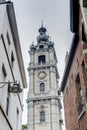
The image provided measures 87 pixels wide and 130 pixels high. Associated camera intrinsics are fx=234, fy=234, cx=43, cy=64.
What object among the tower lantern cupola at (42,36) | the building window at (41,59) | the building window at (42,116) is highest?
the tower lantern cupola at (42,36)

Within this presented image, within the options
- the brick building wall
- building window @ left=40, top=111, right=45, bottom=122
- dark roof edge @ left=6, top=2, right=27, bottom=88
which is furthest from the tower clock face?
the brick building wall

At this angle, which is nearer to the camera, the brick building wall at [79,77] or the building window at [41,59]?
the brick building wall at [79,77]

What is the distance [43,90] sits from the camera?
52.2 meters

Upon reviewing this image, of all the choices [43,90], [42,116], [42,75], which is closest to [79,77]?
[42,116]

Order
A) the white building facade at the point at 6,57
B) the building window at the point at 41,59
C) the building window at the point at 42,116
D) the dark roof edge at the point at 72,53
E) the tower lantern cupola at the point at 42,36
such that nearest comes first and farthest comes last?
the white building facade at the point at 6,57, the dark roof edge at the point at 72,53, the building window at the point at 42,116, the building window at the point at 41,59, the tower lantern cupola at the point at 42,36

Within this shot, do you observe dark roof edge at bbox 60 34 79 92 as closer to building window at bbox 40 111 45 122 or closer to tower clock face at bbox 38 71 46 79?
building window at bbox 40 111 45 122

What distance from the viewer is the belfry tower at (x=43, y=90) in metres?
47.2

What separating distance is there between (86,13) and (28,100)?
4186cm

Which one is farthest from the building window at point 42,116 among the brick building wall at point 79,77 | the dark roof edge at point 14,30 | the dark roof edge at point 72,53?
the brick building wall at point 79,77

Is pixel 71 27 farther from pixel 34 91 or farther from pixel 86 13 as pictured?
pixel 34 91

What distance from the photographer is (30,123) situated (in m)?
47.2

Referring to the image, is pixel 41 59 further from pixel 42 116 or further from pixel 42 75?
pixel 42 116

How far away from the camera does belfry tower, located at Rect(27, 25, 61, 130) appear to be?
1857 inches

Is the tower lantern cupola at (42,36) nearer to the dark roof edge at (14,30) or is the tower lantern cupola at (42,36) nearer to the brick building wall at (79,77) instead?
the dark roof edge at (14,30)
